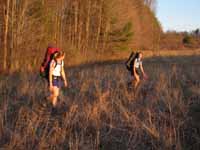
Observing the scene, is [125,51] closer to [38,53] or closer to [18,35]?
[38,53]

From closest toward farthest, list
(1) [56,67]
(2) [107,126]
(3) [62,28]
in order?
1. (2) [107,126]
2. (1) [56,67]
3. (3) [62,28]

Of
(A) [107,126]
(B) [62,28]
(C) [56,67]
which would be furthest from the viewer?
(B) [62,28]

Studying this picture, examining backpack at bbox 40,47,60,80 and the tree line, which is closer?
backpack at bbox 40,47,60,80

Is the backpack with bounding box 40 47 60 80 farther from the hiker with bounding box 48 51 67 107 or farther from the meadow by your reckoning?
the meadow

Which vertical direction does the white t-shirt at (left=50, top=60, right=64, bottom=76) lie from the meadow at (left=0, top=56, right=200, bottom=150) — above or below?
above

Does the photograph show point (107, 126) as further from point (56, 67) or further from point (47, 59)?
point (47, 59)

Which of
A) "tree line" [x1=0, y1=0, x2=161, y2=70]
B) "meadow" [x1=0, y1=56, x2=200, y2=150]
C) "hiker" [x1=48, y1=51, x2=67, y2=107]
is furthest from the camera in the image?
"tree line" [x1=0, y1=0, x2=161, y2=70]

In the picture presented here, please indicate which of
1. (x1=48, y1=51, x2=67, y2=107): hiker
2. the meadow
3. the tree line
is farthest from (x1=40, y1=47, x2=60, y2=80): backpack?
the tree line

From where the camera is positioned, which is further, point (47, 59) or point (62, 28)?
point (62, 28)

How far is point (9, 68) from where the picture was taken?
18922 millimetres

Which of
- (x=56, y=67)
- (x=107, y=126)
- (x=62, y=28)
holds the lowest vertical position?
(x=107, y=126)

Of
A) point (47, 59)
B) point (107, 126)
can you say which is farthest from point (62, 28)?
point (107, 126)

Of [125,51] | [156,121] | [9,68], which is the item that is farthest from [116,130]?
[125,51]

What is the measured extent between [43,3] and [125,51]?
16.4 m
